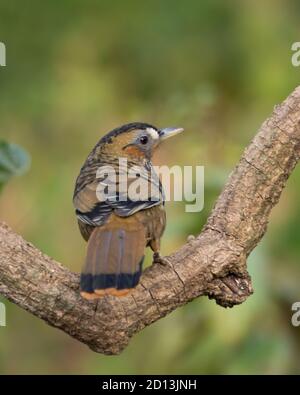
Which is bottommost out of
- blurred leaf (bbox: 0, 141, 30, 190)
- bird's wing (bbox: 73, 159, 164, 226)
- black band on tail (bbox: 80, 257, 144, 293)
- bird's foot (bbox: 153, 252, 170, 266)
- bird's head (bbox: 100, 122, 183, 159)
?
black band on tail (bbox: 80, 257, 144, 293)

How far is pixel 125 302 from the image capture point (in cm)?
411

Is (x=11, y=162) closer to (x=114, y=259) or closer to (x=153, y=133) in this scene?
(x=114, y=259)

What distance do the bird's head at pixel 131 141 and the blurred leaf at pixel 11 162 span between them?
2.04 ft

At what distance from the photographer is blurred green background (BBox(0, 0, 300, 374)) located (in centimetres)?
568

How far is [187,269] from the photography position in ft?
13.9

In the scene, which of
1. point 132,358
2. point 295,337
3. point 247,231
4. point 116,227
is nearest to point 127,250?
point 116,227

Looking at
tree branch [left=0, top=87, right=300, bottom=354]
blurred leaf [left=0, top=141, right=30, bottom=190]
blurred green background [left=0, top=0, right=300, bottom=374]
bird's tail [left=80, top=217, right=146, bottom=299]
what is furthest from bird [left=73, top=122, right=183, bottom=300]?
blurred green background [left=0, top=0, right=300, bottom=374]

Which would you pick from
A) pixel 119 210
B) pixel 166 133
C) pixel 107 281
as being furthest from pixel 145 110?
pixel 107 281

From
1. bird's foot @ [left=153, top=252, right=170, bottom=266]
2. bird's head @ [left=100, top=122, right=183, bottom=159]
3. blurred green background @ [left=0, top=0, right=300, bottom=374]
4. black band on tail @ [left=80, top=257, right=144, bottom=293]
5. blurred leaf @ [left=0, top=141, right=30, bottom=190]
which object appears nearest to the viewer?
black band on tail @ [left=80, top=257, right=144, bottom=293]

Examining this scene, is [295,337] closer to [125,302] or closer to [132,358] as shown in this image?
[132,358]

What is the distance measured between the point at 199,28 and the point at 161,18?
0.31m

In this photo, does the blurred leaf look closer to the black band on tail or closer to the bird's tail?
the bird's tail

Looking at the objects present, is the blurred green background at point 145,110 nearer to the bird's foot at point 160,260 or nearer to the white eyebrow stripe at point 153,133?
the white eyebrow stripe at point 153,133

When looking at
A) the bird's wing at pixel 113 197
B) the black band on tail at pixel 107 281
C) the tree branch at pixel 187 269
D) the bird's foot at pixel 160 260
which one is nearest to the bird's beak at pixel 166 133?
the bird's wing at pixel 113 197
